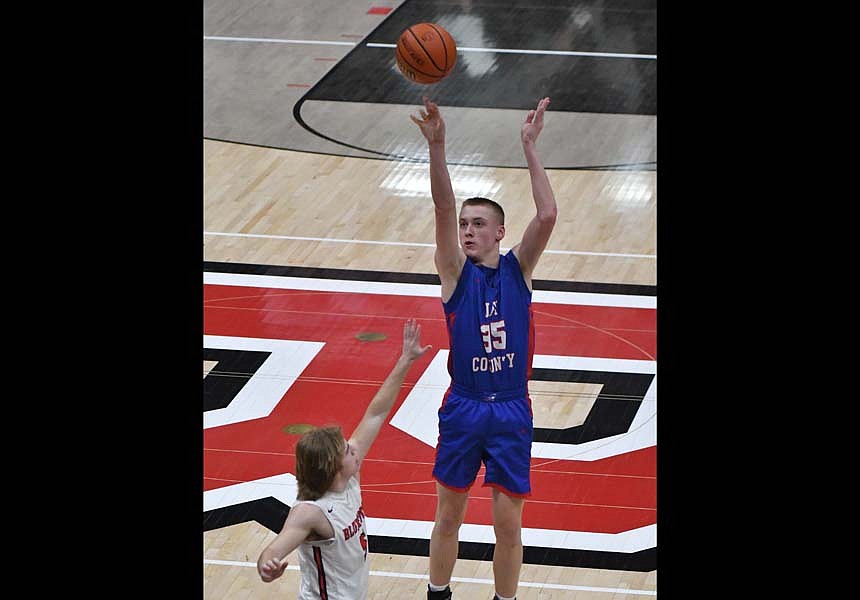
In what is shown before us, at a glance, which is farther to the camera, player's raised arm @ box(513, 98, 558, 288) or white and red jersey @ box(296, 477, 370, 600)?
player's raised arm @ box(513, 98, 558, 288)

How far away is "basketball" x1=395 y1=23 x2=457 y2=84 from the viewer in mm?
6871

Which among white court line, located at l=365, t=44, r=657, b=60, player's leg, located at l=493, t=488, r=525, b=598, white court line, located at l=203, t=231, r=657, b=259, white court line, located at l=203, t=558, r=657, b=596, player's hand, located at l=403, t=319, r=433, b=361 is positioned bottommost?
white court line, located at l=203, t=558, r=657, b=596

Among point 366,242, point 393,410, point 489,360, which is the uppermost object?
point 366,242

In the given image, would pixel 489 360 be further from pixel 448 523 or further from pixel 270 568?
pixel 270 568

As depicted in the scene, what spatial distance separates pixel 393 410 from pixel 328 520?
3.79 metres

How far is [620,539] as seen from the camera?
713 cm

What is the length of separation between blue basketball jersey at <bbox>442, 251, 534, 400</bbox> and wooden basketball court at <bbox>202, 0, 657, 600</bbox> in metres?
1.25

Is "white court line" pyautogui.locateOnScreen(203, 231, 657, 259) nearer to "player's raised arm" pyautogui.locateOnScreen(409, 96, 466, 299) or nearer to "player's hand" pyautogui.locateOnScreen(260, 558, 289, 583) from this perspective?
"player's raised arm" pyautogui.locateOnScreen(409, 96, 466, 299)

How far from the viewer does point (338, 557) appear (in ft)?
16.3

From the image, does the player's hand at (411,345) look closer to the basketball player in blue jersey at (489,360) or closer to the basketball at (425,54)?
the basketball player in blue jersey at (489,360)

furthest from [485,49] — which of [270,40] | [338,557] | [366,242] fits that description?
[338,557]

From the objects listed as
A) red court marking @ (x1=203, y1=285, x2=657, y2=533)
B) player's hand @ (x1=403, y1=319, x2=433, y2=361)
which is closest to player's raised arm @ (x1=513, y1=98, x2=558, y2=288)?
player's hand @ (x1=403, y1=319, x2=433, y2=361)

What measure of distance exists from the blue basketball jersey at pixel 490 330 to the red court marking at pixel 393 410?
1.68 m
